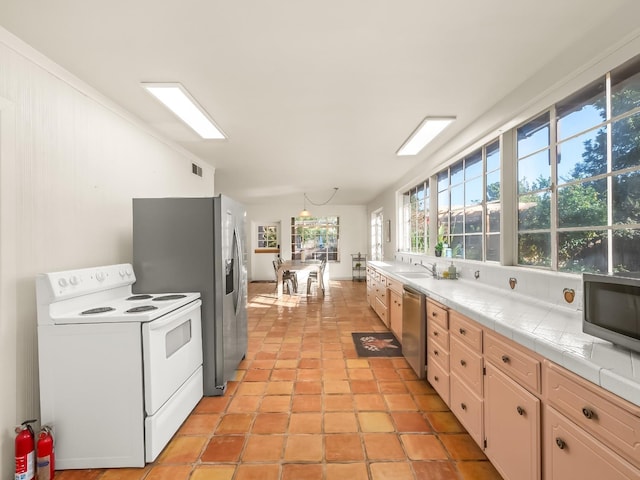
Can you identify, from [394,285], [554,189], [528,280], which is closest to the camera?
[554,189]

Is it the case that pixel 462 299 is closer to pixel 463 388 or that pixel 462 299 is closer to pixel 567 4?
pixel 463 388

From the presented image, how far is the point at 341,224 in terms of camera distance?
1020cm

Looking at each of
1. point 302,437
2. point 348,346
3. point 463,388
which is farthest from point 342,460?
point 348,346

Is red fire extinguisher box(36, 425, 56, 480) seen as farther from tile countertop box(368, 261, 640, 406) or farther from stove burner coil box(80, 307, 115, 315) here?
tile countertop box(368, 261, 640, 406)

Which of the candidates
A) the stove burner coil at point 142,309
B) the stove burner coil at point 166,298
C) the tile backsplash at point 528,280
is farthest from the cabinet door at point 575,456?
the stove burner coil at point 166,298

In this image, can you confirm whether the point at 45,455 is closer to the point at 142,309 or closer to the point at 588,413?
the point at 142,309

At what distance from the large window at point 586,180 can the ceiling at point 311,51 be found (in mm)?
390

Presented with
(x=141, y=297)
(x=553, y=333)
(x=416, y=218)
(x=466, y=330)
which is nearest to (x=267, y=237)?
(x=416, y=218)

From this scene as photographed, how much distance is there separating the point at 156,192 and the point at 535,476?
3719mm

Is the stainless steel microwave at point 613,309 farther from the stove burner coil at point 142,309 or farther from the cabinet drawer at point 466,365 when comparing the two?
the stove burner coil at point 142,309

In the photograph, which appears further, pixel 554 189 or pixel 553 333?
pixel 554 189

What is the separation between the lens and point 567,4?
1.57m

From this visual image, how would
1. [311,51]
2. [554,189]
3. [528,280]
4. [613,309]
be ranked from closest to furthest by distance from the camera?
[613,309], [311,51], [554,189], [528,280]

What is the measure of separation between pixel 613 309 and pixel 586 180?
3.69ft
